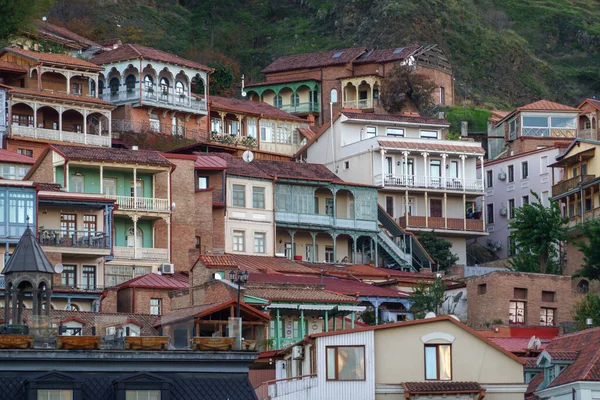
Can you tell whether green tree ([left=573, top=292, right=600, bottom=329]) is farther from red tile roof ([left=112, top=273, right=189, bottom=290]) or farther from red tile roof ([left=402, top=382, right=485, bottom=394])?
red tile roof ([left=402, top=382, right=485, bottom=394])

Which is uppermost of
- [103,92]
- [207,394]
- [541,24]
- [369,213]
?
[541,24]

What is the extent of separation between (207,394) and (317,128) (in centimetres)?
7062

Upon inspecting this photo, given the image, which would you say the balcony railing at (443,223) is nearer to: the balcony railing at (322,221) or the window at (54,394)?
the balcony railing at (322,221)

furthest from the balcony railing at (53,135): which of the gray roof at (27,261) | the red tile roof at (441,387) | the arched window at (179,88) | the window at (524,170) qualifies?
the red tile roof at (441,387)

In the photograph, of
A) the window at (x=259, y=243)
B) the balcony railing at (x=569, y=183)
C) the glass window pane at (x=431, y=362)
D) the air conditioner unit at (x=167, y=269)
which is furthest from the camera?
the balcony railing at (x=569, y=183)

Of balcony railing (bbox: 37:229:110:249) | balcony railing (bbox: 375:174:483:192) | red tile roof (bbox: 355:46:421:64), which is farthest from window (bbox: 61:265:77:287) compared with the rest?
red tile roof (bbox: 355:46:421:64)

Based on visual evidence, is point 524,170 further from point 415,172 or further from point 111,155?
point 111,155

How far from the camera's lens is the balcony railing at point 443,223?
10256 centimetres

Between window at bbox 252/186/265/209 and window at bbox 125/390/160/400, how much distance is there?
4594 centimetres

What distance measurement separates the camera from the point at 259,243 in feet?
305

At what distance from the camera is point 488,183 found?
11019 centimetres

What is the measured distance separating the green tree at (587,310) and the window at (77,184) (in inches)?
978

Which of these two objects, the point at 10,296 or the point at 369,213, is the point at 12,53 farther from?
the point at 10,296

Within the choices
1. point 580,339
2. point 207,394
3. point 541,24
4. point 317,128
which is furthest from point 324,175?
point 541,24
